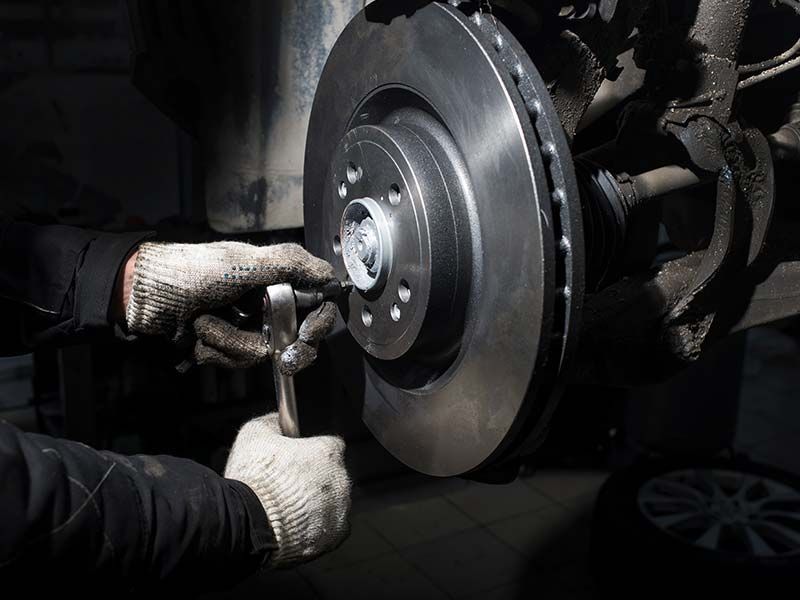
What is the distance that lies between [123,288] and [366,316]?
0.80 ft

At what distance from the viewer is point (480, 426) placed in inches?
27.7

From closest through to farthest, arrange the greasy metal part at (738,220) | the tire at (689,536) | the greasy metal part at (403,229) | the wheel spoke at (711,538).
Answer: the greasy metal part at (403,229)
the greasy metal part at (738,220)
the tire at (689,536)
the wheel spoke at (711,538)

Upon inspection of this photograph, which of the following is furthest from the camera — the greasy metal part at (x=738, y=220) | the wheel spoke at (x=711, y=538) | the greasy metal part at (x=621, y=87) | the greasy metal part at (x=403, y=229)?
the wheel spoke at (x=711, y=538)

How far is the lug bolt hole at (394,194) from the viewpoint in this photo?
2.42 ft

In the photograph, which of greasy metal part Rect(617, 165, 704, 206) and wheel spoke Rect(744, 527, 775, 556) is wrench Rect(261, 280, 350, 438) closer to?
greasy metal part Rect(617, 165, 704, 206)

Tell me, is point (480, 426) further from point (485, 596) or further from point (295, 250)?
point (485, 596)

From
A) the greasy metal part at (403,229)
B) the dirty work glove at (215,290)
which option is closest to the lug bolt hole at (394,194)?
the greasy metal part at (403,229)

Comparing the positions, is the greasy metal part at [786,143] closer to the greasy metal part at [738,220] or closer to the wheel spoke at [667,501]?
the greasy metal part at [738,220]

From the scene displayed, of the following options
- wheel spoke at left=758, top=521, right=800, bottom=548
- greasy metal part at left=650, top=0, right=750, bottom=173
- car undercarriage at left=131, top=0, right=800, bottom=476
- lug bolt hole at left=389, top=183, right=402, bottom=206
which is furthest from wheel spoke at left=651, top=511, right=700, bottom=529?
lug bolt hole at left=389, top=183, right=402, bottom=206

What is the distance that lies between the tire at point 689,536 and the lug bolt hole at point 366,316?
0.95 metres

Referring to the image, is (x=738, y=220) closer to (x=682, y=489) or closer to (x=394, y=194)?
(x=394, y=194)

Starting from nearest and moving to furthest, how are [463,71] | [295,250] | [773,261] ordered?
[463,71]
[295,250]
[773,261]

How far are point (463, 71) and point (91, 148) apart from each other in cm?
103

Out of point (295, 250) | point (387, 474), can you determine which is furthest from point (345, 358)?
point (387, 474)
